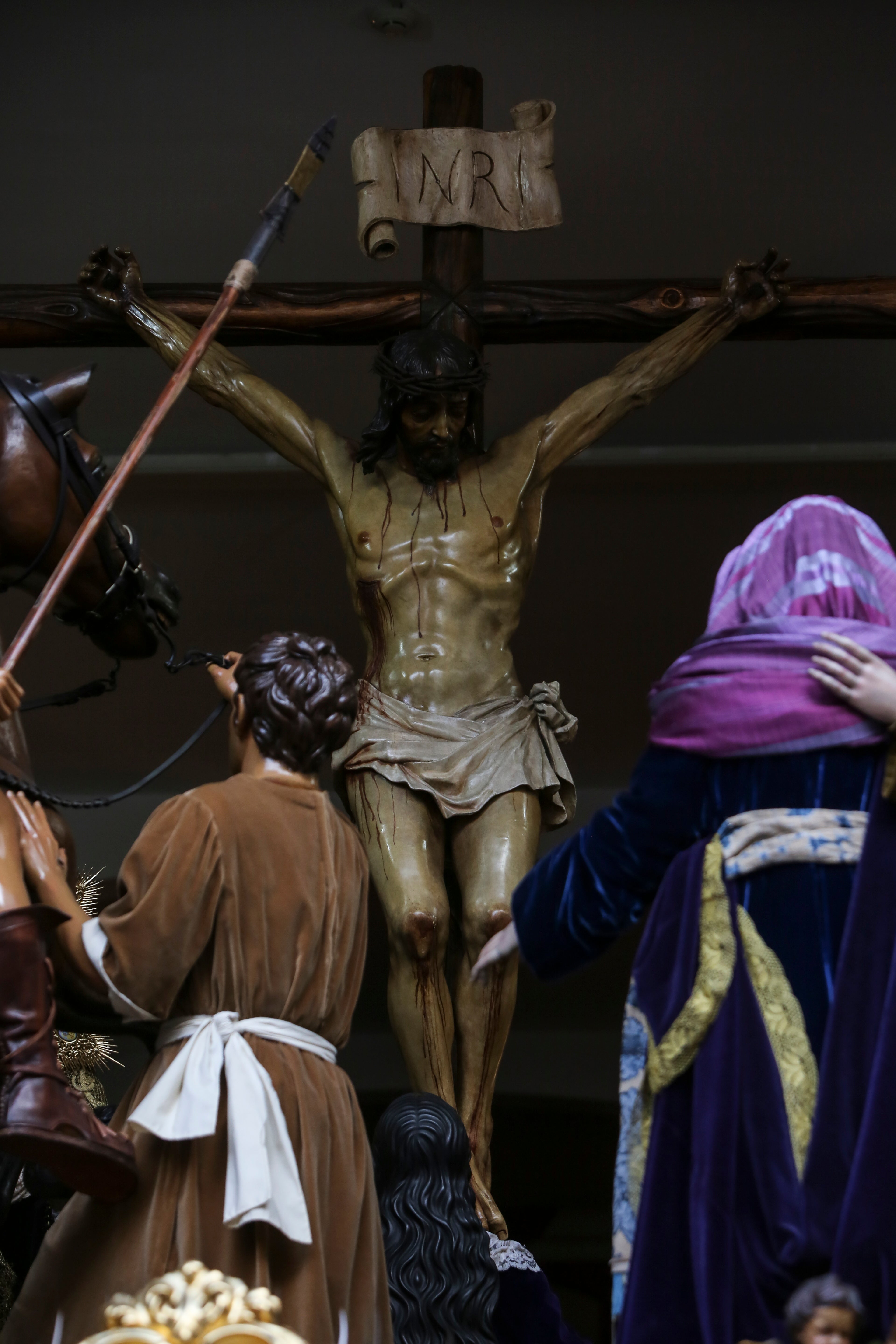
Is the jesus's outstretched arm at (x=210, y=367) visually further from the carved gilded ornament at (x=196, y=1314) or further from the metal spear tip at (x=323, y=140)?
the carved gilded ornament at (x=196, y=1314)

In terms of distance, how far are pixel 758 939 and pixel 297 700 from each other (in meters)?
0.86

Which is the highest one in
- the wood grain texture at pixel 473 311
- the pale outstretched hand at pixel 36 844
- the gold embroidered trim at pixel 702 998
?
the wood grain texture at pixel 473 311

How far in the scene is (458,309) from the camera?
6.62m

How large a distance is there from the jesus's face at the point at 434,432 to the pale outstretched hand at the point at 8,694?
8.56ft

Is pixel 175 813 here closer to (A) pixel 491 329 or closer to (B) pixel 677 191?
(A) pixel 491 329

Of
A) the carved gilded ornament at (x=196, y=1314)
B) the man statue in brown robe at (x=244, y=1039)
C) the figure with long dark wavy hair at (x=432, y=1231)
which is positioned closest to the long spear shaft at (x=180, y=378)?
the man statue in brown robe at (x=244, y=1039)

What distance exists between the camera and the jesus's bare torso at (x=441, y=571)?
19.7 feet

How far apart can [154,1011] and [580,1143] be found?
580 centimetres

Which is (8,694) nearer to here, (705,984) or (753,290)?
(705,984)

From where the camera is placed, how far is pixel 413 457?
620 cm

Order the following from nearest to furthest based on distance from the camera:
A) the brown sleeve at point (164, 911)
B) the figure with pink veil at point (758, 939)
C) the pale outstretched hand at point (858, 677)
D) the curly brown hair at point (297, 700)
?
the figure with pink veil at point (758, 939) < the pale outstretched hand at point (858, 677) < the brown sleeve at point (164, 911) < the curly brown hair at point (297, 700)

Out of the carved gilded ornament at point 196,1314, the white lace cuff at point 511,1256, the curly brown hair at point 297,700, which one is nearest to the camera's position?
the carved gilded ornament at point 196,1314

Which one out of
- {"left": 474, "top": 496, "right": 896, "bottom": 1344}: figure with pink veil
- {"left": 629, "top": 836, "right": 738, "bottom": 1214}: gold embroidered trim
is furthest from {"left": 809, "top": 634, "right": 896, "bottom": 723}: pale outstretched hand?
{"left": 629, "top": 836, "right": 738, "bottom": 1214}: gold embroidered trim

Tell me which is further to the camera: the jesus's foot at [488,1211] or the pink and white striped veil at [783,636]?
the jesus's foot at [488,1211]
